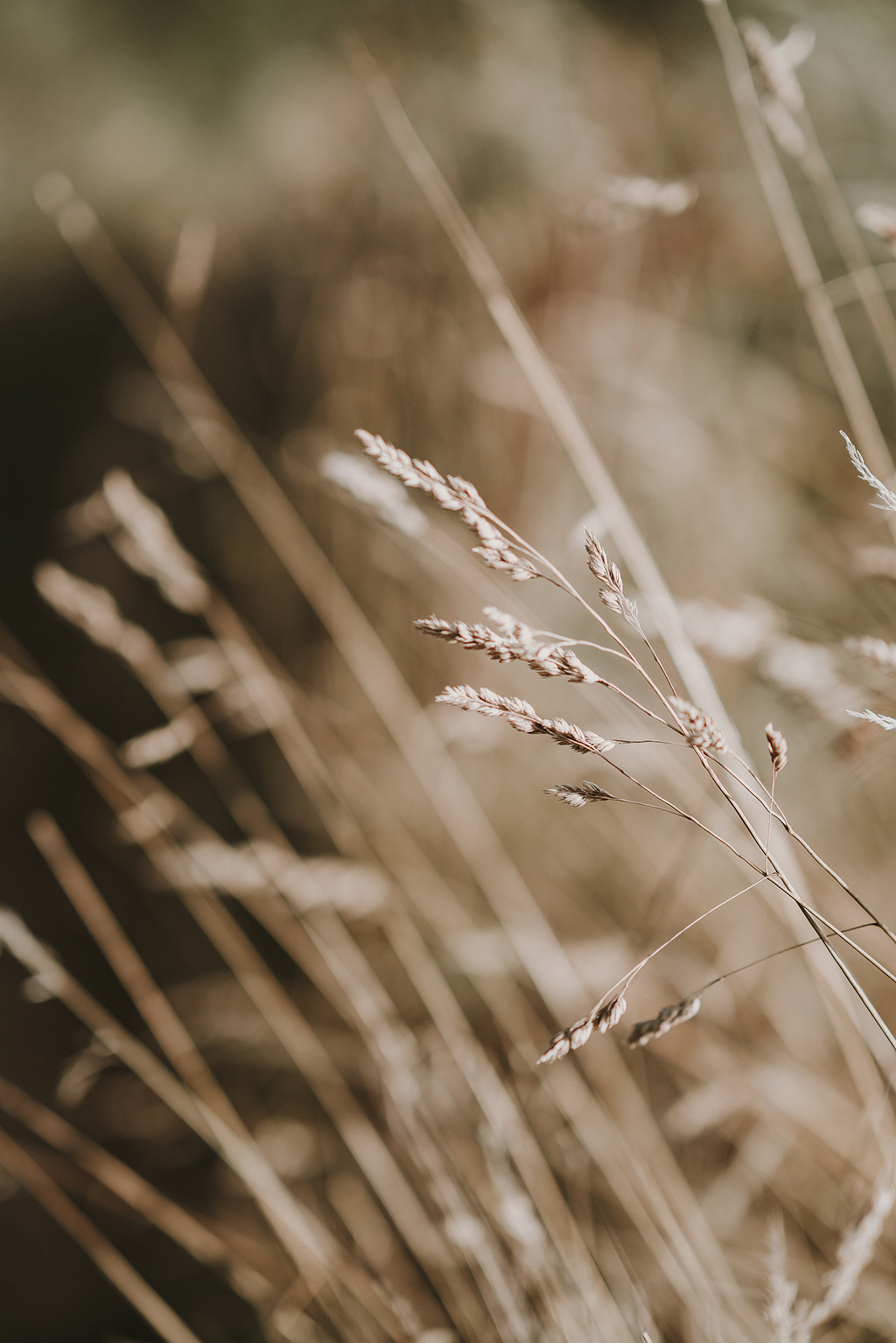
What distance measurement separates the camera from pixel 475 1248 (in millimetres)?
418

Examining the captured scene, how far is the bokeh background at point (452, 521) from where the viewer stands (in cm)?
58

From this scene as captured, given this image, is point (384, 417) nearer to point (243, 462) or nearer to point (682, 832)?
point (243, 462)

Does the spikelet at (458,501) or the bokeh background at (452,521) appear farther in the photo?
the bokeh background at (452,521)

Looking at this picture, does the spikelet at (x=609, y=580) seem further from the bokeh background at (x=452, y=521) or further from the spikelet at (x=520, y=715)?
the bokeh background at (x=452, y=521)

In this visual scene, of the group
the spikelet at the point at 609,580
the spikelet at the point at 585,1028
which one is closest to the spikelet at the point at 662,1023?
the spikelet at the point at 585,1028

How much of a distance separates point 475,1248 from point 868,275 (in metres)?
0.65

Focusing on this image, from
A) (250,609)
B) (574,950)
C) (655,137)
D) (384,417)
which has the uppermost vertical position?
(655,137)

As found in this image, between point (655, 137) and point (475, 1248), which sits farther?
point (655, 137)

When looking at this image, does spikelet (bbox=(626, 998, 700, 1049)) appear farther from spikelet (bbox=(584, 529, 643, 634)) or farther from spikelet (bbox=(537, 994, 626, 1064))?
spikelet (bbox=(584, 529, 643, 634))

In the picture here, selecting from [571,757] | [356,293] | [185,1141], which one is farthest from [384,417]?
[185,1141]

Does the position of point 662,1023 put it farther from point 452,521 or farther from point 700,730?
point 452,521

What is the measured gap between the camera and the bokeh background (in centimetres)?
58

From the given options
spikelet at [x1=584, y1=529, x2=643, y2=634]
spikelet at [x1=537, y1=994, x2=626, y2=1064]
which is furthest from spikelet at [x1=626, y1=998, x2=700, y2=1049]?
spikelet at [x1=584, y1=529, x2=643, y2=634]

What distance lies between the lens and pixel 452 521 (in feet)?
3.38
